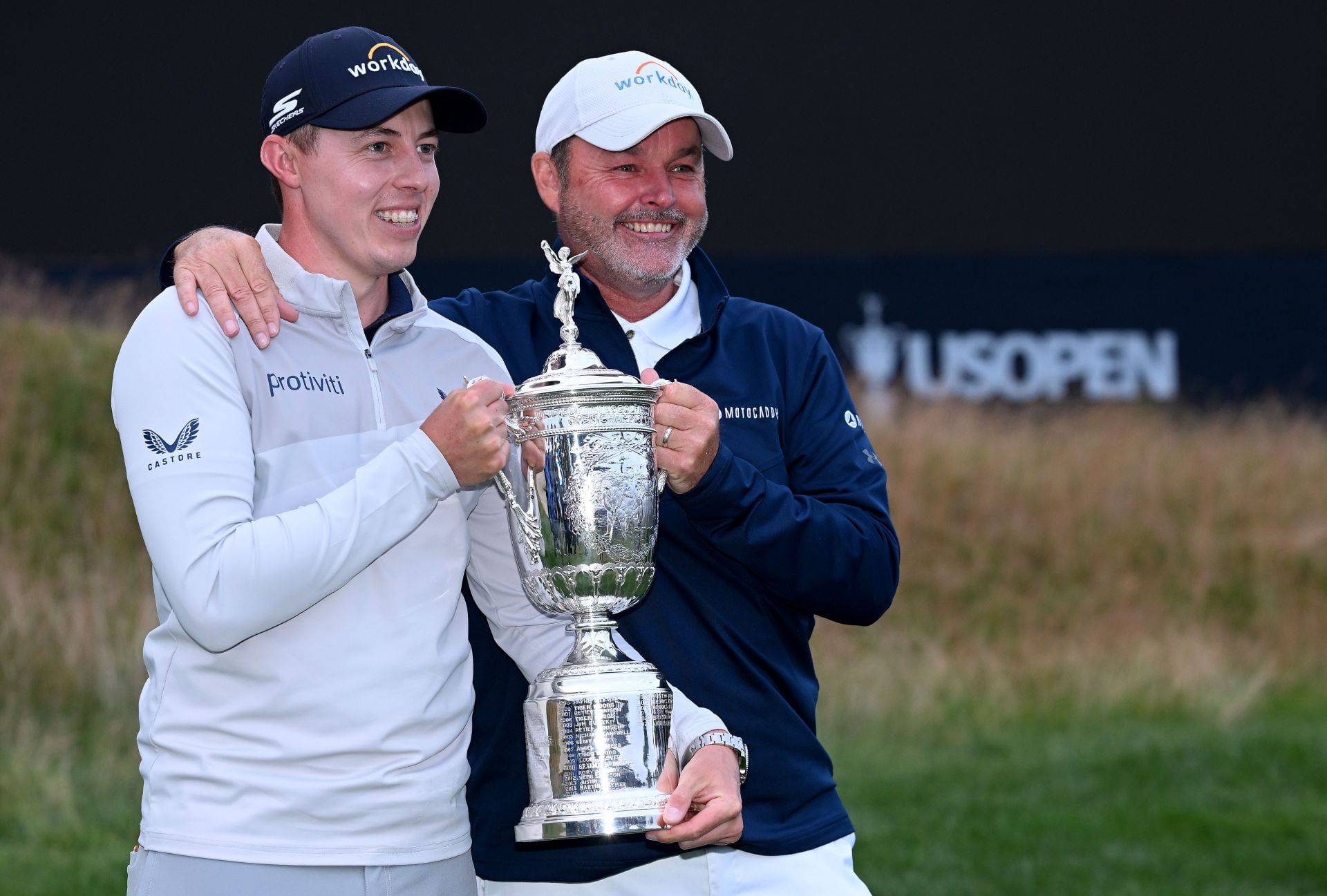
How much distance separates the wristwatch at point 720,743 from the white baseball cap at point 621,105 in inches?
39.0

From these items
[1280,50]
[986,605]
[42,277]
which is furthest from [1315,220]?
[42,277]

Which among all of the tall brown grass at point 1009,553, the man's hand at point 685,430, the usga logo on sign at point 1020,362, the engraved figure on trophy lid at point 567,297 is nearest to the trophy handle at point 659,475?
the man's hand at point 685,430

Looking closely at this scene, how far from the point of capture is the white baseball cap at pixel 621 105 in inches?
110

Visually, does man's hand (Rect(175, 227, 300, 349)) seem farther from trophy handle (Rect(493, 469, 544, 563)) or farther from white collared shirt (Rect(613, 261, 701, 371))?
white collared shirt (Rect(613, 261, 701, 371))

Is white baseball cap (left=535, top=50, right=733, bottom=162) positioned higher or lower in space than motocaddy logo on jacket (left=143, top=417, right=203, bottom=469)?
higher

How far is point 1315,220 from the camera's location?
33.2ft

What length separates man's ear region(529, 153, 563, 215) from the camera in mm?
2953

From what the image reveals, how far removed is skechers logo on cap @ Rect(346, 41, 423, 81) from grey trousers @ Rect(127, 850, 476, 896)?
1.07 meters

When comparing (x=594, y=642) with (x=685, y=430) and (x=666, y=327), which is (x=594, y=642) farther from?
(x=666, y=327)

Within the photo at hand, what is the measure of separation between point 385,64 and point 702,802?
1.14 metres

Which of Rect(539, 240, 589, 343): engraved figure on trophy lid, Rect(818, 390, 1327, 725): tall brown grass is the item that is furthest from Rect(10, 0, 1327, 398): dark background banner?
Rect(539, 240, 589, 343): engraved figure on trophy lid

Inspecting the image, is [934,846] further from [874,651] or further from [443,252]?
[443,252]

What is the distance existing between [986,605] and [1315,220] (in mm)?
3311

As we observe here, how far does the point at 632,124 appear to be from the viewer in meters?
2.78
